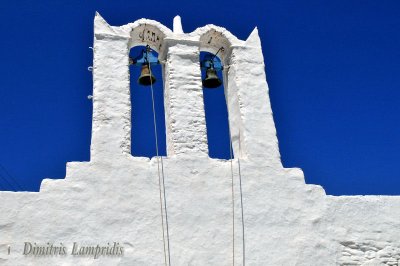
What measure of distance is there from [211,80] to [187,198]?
1.59 meters

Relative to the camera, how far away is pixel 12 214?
463 cm

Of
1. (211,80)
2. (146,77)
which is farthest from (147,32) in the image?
(211,80)

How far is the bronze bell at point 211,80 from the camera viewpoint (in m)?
6.11

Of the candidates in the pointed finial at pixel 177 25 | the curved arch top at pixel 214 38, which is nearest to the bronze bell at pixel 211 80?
the curved arch top at pixel 214 38

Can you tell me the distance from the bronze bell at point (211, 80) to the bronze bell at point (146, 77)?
1.94 feet

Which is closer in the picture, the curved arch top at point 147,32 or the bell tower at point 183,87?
the bell tower at point 183,87

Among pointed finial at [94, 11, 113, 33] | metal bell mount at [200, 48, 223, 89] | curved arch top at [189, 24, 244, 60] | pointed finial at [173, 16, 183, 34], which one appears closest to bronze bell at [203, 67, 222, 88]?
metal bell mount at [200, 48, 223, 89]

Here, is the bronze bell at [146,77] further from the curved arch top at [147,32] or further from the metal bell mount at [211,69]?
the metal bell mount at [211,69]

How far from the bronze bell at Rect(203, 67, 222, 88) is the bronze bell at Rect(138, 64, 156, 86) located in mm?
590

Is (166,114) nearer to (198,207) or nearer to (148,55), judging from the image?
(148,55)

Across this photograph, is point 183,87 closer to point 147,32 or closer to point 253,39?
point 147,32

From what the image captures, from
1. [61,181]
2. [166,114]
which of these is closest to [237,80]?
[166,114]

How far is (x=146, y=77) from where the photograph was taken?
6043 millimetres

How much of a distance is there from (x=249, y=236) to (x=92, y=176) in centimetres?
155
